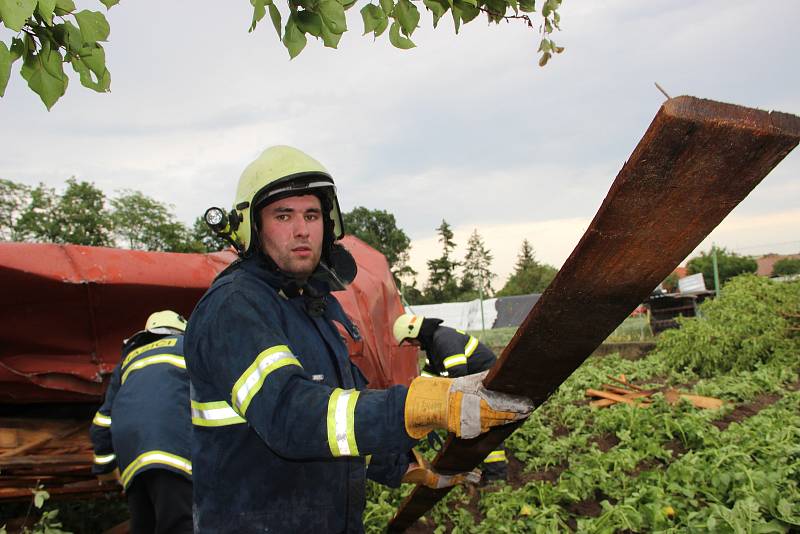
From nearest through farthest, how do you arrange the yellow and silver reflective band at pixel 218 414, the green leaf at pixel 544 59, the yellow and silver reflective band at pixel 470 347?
the yellow and silver reflective band at pixel 218 414, the green leaf at pixel 544 59, the yellow and silver reflective band at pixel 470 347

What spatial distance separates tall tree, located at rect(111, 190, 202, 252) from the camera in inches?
1946

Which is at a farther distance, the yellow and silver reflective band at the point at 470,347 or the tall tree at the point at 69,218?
the tall tree at the point at 69,218

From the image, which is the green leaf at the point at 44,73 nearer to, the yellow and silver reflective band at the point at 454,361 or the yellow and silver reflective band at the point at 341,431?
the yellow and silver reflective band at the point at 341,431

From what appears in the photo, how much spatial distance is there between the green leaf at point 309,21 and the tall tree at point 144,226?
165ft

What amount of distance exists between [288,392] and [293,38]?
1.12 metres

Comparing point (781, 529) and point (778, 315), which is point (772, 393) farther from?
point (781, 529)

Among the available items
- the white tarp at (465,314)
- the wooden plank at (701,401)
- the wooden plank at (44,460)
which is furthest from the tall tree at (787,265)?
the wooden plank at (44,460)

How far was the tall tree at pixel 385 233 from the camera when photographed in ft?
242

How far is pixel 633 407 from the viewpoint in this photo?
6.13 metres

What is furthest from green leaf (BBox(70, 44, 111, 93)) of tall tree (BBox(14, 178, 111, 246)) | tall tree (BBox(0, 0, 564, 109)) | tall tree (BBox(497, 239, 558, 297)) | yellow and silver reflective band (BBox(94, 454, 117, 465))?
tall tree (BBox(497, 239, 558, 297))

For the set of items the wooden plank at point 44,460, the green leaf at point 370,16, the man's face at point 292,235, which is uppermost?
the green leaf at point 370,16

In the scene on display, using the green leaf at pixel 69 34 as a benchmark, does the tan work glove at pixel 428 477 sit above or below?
below

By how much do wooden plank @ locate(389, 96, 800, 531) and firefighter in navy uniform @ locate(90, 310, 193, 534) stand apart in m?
2.31

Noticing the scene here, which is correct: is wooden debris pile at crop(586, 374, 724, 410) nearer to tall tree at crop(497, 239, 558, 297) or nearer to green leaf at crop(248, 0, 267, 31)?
green leaf at crop(248, 0, 267, 31)
